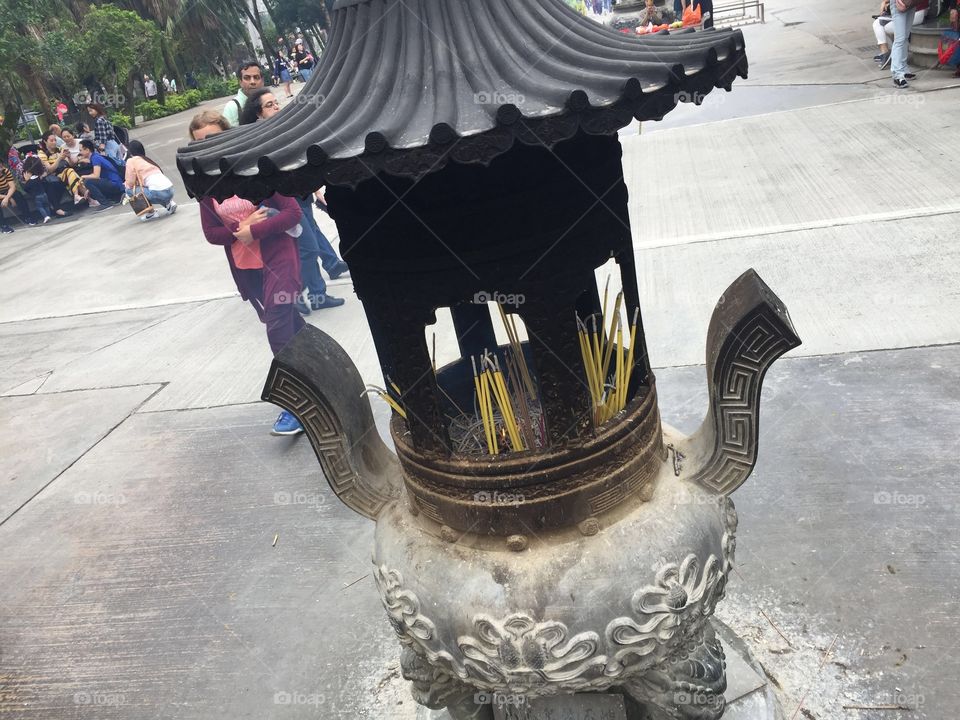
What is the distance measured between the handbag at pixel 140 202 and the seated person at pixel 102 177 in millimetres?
2927

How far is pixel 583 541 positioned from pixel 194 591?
2428 millimetres

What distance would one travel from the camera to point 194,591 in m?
3.73

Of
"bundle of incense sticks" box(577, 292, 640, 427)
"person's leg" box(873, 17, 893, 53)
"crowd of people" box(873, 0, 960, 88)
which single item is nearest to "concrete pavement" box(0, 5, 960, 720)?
"crowd of people" box(873, 0, 960, 88)

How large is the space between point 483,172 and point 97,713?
277cm

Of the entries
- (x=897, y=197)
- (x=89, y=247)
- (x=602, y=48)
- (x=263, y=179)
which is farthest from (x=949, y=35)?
(x=89, y=247)

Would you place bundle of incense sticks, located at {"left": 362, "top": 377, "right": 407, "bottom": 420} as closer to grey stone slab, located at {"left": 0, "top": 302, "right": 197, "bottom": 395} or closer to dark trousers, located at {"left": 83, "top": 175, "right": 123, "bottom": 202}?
grey stone slab, located at {"left": 0, "top": 302, "right": 197, "bottom": 395}

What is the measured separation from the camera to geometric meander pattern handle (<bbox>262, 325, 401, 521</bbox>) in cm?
224

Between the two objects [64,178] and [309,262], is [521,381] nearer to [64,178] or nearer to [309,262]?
[309,262]

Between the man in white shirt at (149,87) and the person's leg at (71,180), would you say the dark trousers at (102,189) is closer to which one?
the person's leg at (71,180)

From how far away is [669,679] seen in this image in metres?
2.25

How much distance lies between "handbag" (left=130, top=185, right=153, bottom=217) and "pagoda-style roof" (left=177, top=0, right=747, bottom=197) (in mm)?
9557

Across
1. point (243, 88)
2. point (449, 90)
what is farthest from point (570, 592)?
point (243, 88)

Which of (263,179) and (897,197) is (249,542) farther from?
(897,197)

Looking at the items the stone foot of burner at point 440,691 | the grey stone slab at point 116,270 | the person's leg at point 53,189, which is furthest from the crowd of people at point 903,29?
the person's leg at point 53,189
